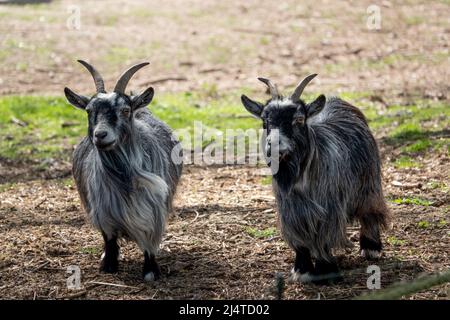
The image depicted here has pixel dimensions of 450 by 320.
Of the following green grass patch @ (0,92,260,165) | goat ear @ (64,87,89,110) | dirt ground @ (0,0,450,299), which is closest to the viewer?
dirt ground @ (0,0,450,299)

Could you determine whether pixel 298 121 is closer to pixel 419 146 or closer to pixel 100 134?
pixel 100 134

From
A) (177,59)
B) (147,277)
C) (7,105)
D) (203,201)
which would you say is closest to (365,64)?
(177,59)

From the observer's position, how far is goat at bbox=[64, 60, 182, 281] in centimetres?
723

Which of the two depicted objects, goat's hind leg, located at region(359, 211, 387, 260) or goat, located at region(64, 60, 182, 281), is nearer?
goat, located at region(64, 60, 182, 281)

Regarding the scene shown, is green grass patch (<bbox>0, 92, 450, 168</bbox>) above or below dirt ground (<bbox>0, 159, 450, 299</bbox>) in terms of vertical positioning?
above

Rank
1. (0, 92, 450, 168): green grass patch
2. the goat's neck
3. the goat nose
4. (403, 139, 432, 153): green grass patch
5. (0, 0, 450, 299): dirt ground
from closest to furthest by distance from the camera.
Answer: the goat nose < the goat's neck < (0, 0, 450, 299): dirt ground < (403, 139, 432, 153): green grass patch < (0, 92, 450, 168): green grass patch

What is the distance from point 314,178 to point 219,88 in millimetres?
9396

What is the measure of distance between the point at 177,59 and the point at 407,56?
5073 millimetres

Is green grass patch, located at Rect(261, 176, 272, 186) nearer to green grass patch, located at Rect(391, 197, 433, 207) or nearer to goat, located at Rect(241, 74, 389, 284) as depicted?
green grass patch, located at Rect(391, 197, 433, 207)

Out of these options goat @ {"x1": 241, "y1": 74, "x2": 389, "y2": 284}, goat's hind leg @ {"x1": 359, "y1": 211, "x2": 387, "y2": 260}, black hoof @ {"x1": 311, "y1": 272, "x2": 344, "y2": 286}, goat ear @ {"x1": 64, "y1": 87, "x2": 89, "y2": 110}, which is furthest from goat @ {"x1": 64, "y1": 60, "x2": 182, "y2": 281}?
goat's hind leg @ {"x1": 359, "y1": 211, "x2": 387, "y2": 260}

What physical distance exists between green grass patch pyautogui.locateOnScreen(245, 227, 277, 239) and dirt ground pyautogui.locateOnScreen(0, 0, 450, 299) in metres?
0.05

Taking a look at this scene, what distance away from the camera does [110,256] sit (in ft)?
24.7

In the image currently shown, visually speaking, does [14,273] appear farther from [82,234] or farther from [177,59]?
[177,59]

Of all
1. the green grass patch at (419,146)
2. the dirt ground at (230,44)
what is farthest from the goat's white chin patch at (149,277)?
the dirt ground at (230,44)
